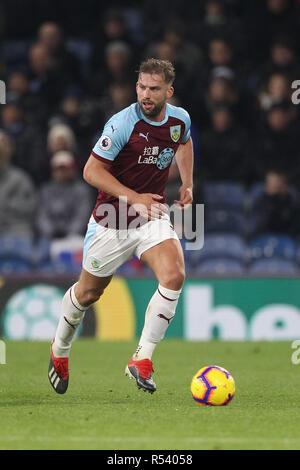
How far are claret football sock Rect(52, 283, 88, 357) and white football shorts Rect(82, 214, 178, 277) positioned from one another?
0.27 meters

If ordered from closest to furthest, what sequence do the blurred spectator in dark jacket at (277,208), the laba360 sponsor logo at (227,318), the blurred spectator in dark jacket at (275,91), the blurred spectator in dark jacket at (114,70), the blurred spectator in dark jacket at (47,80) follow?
the laba360 sponsor logo at (227,318), the blurred spectator in dark jacket at (277,208), the blurred spectator in dark jacket at (275,91), the blurred spectator in dark jacket at (114,70), the blurred spectator in dark jacket at (47,80)

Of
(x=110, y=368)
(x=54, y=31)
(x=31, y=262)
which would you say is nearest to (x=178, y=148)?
(x=110, y=368)

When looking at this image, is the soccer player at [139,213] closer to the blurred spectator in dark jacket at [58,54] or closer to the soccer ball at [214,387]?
the soccer ball at [214,387]

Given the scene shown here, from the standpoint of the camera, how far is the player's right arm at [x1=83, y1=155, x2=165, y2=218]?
6.43 m

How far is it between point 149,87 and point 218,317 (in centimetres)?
508

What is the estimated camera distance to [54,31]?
13867mm

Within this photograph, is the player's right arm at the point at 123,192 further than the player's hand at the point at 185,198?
No

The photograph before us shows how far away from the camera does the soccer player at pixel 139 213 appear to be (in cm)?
651

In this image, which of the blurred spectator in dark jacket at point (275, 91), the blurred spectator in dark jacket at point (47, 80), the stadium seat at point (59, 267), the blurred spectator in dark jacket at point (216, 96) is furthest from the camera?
the blurred spectator in dark jacket at point (47, 80)

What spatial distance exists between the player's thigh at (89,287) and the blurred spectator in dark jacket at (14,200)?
524 centimetres

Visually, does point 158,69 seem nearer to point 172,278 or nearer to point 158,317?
point 172,278

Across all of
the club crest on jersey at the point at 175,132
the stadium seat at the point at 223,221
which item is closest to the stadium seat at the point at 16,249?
the stadium seat at the point at 223,221
